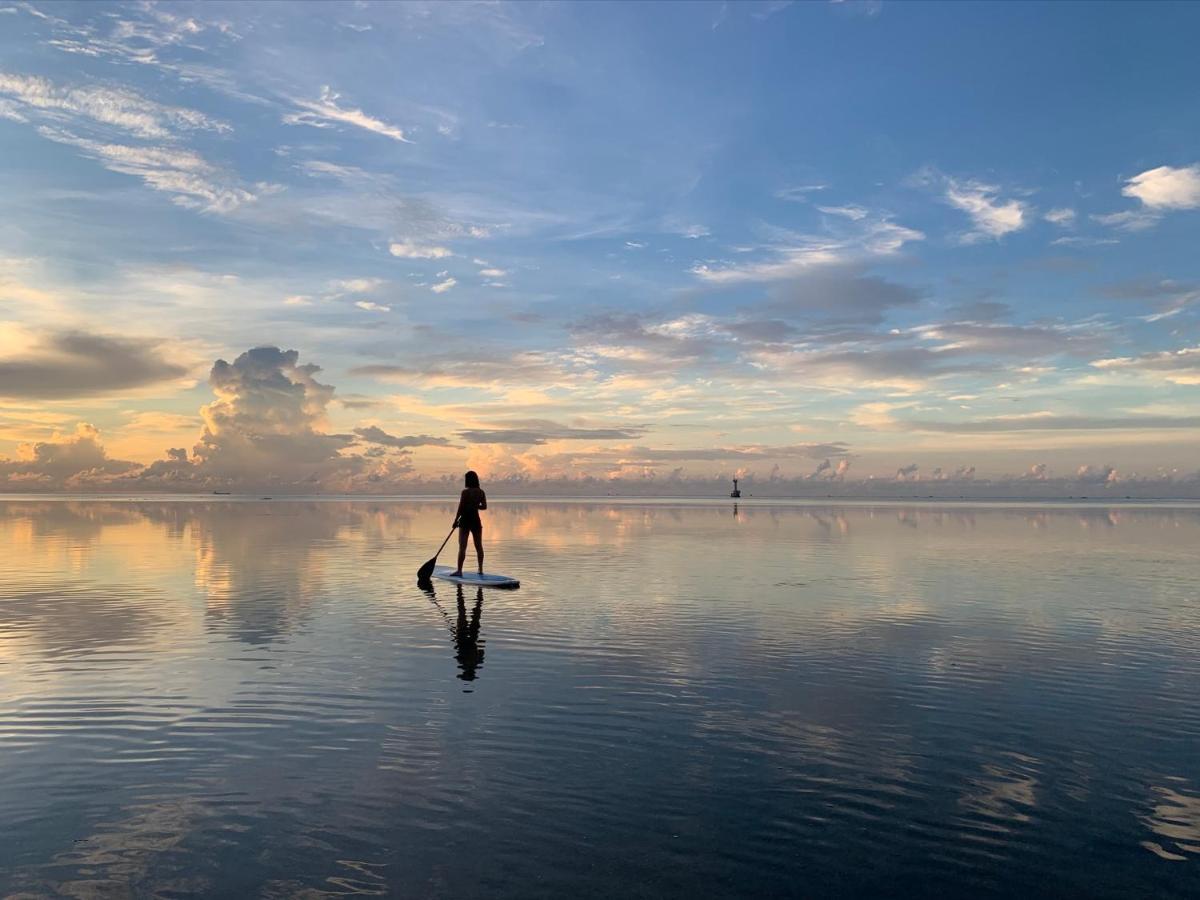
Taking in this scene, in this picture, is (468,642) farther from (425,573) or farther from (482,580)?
(425,573)

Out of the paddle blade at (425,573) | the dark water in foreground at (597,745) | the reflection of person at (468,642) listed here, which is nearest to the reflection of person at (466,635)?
the reflection of person at (468,642)

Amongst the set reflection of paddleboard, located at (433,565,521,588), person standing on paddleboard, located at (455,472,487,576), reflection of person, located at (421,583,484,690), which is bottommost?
reflection of person, located at (421,583,484,690)

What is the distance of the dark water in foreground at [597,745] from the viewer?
24.7 feet

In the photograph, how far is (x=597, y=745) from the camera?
10914 millimetres

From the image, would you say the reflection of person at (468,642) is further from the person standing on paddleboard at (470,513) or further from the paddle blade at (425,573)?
the person standing on paddleboard at (470,513)

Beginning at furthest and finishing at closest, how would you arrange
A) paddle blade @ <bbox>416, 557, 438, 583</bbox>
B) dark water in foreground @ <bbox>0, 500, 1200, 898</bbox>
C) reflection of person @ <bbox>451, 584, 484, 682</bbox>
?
1. paddle blade @ <bbox>416, 557, 438, 583</bbox>
2. reflection of person @ <bbox>451, 584, 484, 682</bbox>
3. dark water in foreground @ <bbox>0, 500, 1200, 898</bbox>

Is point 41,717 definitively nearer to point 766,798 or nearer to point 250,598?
point 766,798

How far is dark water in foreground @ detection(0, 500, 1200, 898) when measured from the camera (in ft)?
24.7

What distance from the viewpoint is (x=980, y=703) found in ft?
43.8

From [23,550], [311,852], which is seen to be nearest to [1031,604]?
[311,852]

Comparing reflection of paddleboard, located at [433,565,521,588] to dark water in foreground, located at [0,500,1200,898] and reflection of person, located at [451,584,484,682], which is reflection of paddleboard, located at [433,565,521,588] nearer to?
dark water in foreground, located at [0,500,1200,898]

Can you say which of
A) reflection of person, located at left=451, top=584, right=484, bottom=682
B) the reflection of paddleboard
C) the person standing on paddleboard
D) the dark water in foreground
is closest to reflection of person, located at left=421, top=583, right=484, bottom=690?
reflection of person, located at left=451, top=584, right=484, bottom=682

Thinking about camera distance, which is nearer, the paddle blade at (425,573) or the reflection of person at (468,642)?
the reflection of person at (468,642)

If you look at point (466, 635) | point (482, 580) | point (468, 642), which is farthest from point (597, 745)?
point (482, 580)
